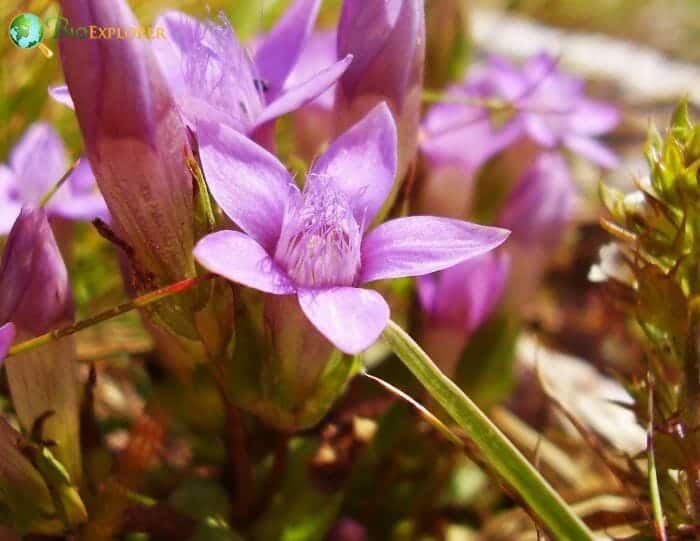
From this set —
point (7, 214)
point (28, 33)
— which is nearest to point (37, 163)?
point (7, 214)

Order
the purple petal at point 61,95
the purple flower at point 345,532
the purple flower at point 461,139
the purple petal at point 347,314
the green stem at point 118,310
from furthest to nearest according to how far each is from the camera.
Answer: the purple flower at point 461,139, the purple flower at point 345,532, the purple petal at point 61,95, the green stem at point 118,310, the purple petal at point 347,314

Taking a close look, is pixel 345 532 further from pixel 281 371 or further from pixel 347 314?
pixel 347 314

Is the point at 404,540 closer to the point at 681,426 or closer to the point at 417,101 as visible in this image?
the point at 681,426

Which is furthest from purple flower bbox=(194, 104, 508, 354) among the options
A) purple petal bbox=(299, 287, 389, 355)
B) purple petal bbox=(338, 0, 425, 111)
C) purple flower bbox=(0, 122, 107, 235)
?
purple flower bbox=(0, 122, 107, 235)

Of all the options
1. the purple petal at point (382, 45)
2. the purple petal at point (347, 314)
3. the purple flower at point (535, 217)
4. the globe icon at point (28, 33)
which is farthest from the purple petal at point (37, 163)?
the purple flower at point (535, 217)

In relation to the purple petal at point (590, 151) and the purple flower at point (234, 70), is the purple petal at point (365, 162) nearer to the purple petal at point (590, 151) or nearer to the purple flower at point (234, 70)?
the purple flower at point (234, 70)

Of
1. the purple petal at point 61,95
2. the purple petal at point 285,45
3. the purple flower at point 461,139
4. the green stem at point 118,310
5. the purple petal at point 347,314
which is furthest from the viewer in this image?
the purple flower at point 461,139
